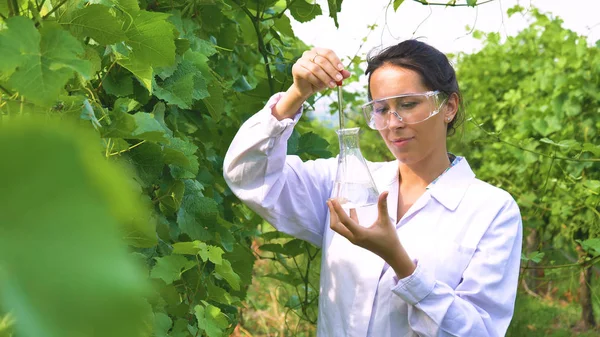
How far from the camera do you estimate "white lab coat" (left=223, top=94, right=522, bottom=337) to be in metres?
1.57

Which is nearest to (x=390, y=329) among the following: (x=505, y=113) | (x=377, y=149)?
(x=377, y=149)

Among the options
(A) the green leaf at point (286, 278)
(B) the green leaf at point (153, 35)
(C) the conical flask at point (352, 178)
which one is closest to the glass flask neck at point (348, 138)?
(C) the conical flask at point (352, 178)

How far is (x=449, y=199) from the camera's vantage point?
68.8 inches

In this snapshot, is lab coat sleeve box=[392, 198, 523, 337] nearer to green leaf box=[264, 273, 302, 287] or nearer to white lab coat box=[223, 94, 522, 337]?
white lab coat box=[223, 94, 522, 337]

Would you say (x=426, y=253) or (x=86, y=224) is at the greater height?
(x=86, y=224)

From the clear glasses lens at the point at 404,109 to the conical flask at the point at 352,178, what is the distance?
9 cm

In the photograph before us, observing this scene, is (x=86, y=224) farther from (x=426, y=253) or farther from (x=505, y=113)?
(x=505, y=113)

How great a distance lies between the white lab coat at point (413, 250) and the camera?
5.14ft

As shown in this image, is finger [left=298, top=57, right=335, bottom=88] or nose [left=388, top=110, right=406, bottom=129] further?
nose [left=388, top=110, right=406, bottom=129]

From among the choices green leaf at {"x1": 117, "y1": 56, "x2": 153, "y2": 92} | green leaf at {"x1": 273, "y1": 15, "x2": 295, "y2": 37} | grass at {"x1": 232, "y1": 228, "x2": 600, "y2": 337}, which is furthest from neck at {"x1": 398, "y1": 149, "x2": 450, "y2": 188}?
grass at {"x1": 232, "y1": 228, "x2": 600, "y2": 337}

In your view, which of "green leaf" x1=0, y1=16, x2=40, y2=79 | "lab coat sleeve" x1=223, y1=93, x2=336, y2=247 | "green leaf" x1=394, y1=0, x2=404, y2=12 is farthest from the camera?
"lab coat sleeve" x1=223, y1=93, x2=336, y2=247

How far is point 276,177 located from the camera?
1.77 metres

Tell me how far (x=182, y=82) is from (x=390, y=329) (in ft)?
2.38

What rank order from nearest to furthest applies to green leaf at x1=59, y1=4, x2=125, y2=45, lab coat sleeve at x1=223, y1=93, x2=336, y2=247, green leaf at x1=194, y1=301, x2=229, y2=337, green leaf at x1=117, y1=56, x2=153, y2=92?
green leaf at x1=59, y1=4, x2=125, y2=45 → green leaf at x1=117, y1=56, x2=153, y2=92 → green leaf at x1=194, y1=301, x2=229, y2=337 → lab coat sleeve at x1=223, y1=93, x2=336, y2=247
